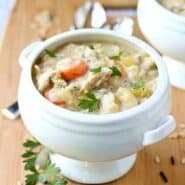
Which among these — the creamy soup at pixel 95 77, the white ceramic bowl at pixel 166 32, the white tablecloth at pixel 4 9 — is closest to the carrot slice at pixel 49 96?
the creamy soup at pixel 95 77

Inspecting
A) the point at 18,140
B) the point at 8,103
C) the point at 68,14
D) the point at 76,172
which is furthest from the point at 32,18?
the point at 76,172

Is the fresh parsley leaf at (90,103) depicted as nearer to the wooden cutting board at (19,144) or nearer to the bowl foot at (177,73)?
the wooden cutting board at (19,144)

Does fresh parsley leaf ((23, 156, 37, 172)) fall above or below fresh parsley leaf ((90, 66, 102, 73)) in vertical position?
below

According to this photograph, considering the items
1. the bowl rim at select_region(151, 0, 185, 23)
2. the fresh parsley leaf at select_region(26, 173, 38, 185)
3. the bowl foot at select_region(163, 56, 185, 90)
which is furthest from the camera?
the bowl foot at select_region(163, 56, 185, 90)

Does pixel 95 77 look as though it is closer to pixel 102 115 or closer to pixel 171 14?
pixel 102 115

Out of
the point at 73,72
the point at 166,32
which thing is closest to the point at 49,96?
the point at 73,72

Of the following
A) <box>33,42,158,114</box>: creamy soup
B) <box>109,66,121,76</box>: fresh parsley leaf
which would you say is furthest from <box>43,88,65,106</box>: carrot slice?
<box>109,66,121,76</box>: fresh parsley leaf

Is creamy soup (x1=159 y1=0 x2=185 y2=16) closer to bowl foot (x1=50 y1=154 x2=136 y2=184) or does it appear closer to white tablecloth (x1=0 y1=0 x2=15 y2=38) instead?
bowl foot (x1=50 y1=154 x2=136 y2=184)

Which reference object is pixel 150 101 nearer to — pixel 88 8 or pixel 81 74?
pixel 81 74
